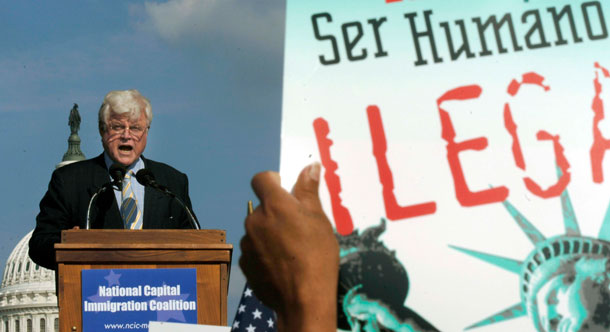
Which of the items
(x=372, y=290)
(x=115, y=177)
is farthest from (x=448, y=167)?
(x=115, y=177)

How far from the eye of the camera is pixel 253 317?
3436 millimetres

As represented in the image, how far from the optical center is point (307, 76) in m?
1.94

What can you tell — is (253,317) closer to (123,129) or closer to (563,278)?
(563,278)

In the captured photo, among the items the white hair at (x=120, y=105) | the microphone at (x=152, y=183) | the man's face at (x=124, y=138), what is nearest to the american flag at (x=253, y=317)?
the microphone at (x=152, y=183)

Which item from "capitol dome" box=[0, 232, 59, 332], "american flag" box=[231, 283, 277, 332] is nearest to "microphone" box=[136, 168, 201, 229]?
"american flag" box=[231, 283, 277, 332]

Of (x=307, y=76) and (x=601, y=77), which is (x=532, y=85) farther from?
(x=307, y=76)

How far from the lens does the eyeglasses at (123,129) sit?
5.50m

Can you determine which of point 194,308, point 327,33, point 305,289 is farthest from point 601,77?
point 194,308

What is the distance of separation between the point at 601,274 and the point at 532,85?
1.12ft

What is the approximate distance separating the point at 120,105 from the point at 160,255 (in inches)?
35.8

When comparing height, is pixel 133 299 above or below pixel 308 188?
above

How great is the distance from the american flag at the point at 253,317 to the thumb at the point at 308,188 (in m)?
1.64

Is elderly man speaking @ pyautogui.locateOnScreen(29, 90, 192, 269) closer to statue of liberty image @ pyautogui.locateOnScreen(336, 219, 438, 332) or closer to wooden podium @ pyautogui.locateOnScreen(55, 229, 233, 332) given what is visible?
wooden podium @ pyautogui.locateOnScreen(55, 229, 233, 332)

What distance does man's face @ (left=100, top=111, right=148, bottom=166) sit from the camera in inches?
215
